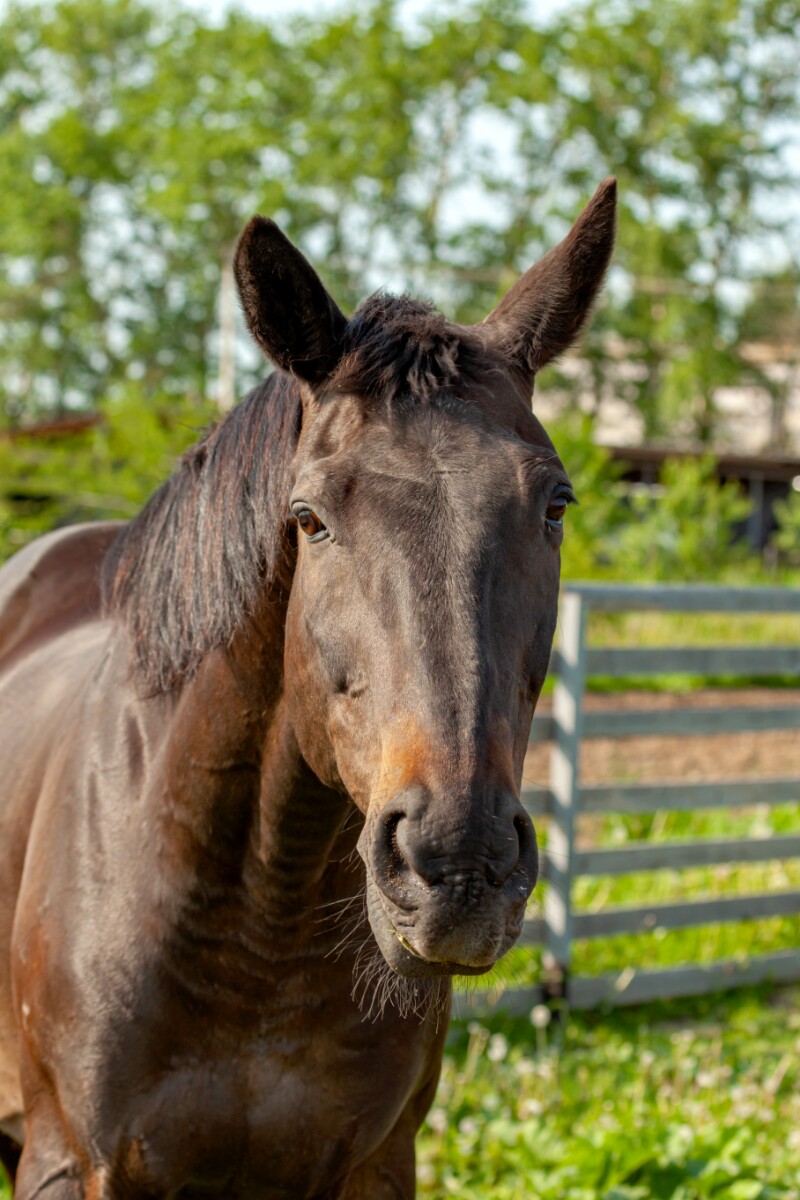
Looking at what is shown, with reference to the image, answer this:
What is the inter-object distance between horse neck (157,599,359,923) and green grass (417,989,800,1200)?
191 cm

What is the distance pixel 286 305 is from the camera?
1989mm

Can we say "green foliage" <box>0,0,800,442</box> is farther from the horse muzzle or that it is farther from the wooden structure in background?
the horse muzzle

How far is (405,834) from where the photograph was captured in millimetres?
1527

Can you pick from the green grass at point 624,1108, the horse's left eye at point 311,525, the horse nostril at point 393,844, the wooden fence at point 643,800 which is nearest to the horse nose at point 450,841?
the horse nostril at point 393,844

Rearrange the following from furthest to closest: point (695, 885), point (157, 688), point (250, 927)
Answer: point (695, 885) → point (157, 688) → point (250, 927)

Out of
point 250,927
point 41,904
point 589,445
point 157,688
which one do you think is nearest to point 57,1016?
point 41,904

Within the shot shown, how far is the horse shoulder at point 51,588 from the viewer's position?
3.45 meters

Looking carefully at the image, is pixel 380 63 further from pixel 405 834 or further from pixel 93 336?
pixel 405 834

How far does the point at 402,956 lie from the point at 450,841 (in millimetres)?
248

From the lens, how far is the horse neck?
211 cm

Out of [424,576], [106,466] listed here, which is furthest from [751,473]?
[424,576]

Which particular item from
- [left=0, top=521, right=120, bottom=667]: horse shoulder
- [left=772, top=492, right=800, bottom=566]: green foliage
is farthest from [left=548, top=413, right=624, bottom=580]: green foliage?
[left=0, top=521, right=120, bottom=667]: horse shoulder

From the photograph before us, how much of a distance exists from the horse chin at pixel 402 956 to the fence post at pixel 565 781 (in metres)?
3.64

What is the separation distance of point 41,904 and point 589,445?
41.4 feet
